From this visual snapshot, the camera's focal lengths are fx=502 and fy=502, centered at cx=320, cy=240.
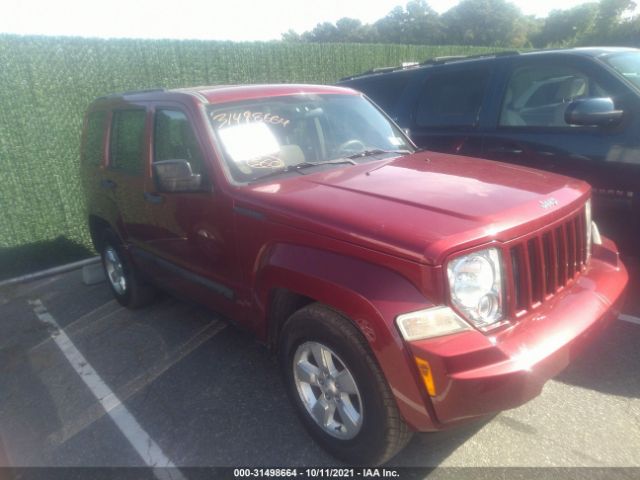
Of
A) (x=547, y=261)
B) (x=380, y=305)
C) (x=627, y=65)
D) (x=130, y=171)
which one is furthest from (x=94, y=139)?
(x=627, y=65)

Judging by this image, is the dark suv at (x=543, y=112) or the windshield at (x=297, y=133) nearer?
the windshield at (x=297, y=133)

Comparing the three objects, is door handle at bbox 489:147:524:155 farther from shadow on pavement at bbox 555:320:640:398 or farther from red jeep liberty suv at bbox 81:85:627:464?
shadow on pavement at bbox 555:320:640:398

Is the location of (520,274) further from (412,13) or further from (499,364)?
(412,13)

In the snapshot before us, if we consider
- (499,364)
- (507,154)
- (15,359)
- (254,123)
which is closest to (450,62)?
(507,154)

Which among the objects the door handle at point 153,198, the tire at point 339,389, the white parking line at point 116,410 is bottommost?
the white parking line at point 116,410

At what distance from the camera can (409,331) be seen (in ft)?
6.62

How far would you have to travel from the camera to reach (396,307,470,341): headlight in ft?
6.61

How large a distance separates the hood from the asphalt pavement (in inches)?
39.9

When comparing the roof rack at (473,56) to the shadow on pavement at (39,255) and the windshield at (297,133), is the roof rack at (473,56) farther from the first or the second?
the shadow on pavement at (39,255)

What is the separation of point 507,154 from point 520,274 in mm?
2604

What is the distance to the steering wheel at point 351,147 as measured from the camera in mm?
3507

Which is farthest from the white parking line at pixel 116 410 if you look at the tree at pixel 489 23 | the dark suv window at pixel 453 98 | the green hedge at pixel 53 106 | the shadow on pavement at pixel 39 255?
the tree at pixel 489 23

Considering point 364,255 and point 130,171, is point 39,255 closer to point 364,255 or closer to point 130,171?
point 130,171

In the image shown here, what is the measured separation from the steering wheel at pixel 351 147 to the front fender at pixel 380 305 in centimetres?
133
